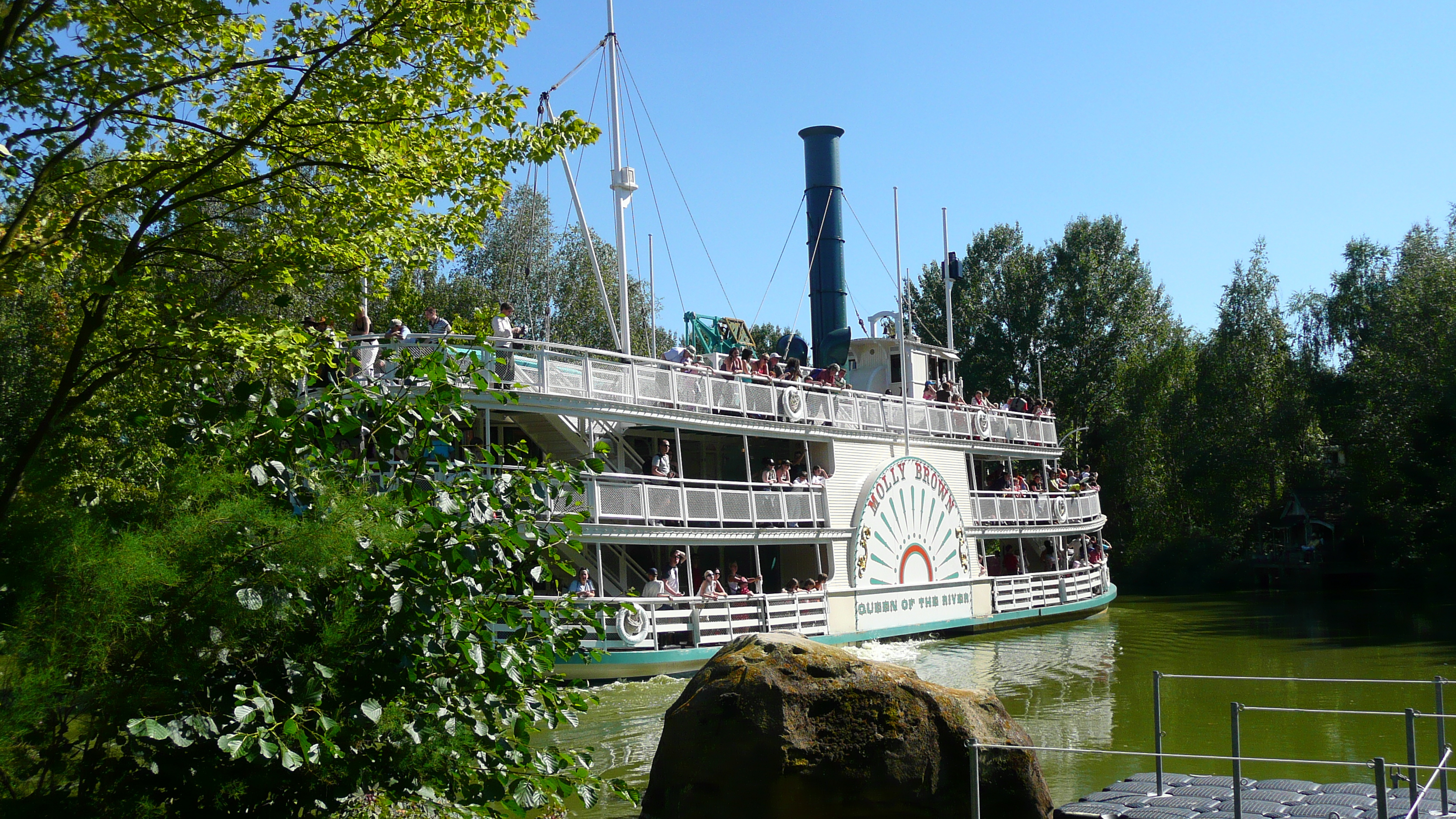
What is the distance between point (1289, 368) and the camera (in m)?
46.5

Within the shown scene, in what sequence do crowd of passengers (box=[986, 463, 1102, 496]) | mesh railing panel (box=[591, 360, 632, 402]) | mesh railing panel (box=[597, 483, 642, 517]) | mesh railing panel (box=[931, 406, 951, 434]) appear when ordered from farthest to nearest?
1. crowd of passengers (box=[986, 463, 1102, 496])
2. mesh railing panel (box=[931, 406, 951, 434])
3. mesh railing panel (box=[591, 360, 632, 402])
4. mesh railing panel (box=[597, 483, 642, 517])

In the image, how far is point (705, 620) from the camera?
17469 mm

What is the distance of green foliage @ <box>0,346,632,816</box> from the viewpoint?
5008mm

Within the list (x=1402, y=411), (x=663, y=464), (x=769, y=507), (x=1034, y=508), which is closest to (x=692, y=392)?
(x=663, y=464)

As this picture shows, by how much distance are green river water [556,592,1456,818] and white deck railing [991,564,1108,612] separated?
0.66m

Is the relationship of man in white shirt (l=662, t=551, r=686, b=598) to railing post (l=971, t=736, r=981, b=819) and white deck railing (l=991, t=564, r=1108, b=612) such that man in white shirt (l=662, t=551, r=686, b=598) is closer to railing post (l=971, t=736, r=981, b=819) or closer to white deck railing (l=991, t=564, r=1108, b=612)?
white deck railing (l=991, t=564, r=1108, b=612)

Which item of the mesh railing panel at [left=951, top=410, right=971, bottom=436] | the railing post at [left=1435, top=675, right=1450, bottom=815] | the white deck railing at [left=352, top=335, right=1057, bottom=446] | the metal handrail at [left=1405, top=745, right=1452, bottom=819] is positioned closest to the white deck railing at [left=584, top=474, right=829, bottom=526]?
the white deck railing at [left=352, top=335, right=1057, bottom=446]

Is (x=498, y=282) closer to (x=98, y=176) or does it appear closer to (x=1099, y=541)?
(x=1099, y=541)

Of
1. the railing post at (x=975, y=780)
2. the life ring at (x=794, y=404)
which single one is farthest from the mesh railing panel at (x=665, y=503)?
the railing post at (x=975, y=780)

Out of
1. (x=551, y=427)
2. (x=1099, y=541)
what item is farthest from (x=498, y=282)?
(x=551, y=427)

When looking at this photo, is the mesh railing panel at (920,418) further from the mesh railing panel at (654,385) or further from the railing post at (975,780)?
the railing post at (975,780)

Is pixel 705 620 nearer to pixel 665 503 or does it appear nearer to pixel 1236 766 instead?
pixel 665 503

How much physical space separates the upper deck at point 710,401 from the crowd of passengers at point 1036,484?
2.84 feet

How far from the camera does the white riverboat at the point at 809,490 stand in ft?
54.7
